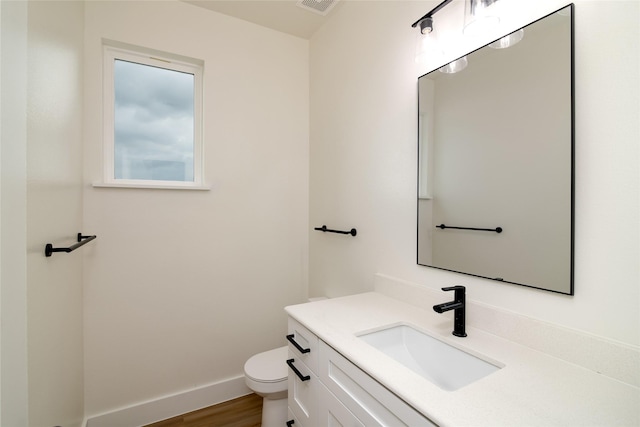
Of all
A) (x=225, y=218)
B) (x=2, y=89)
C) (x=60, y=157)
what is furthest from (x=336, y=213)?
(x=2, y=89)

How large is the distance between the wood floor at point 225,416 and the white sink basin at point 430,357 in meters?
1.27

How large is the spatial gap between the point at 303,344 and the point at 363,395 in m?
0.42

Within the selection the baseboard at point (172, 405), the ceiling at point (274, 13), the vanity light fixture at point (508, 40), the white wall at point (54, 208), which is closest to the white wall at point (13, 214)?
the white wall at point (54, 208)

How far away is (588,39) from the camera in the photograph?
865 mm

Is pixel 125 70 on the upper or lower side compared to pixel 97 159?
upper

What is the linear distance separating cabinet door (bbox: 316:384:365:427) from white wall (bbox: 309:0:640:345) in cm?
66

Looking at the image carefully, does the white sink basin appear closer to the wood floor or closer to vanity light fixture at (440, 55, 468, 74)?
vanity light fixture at (440, 55, 468, 74)

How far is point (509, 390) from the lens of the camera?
29.7 inches

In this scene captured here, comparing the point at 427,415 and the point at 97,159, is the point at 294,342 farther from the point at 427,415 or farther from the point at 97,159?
the point at 97,159

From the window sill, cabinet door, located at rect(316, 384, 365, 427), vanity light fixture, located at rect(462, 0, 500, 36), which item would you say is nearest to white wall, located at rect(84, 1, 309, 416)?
the window sill

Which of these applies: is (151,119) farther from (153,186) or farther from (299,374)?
(299,374)

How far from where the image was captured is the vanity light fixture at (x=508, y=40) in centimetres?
102

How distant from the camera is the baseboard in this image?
1.79 metres

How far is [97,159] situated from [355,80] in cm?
167
